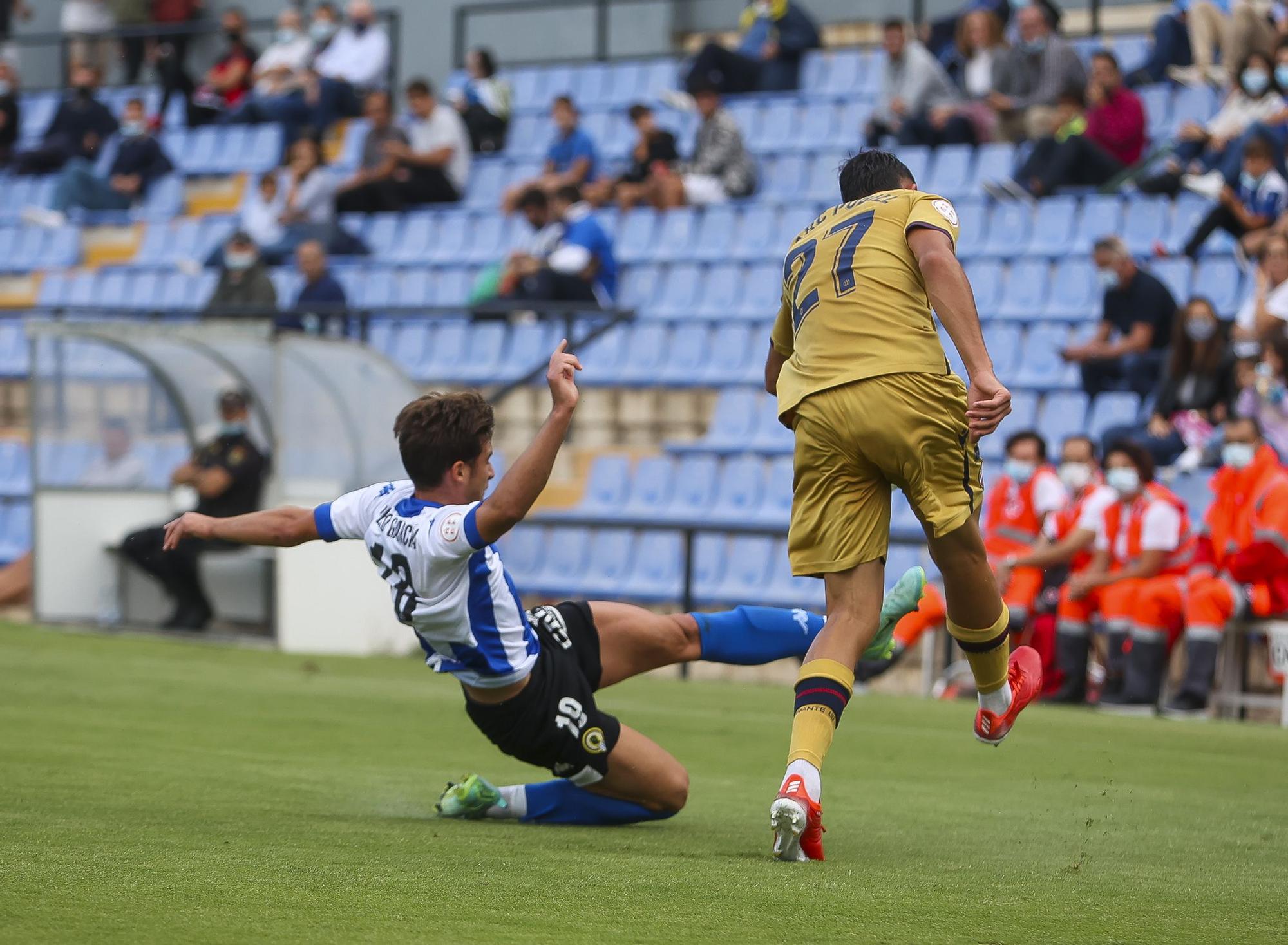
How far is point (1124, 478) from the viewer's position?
11.0 m

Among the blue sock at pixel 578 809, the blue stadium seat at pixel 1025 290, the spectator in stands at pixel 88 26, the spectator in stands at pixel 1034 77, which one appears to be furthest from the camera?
the spectator in stands at pixel 88 26

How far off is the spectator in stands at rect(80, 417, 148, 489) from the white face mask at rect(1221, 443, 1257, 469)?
26.7 feet

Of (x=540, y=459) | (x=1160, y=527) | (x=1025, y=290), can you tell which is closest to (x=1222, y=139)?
(x=1025, y=290)

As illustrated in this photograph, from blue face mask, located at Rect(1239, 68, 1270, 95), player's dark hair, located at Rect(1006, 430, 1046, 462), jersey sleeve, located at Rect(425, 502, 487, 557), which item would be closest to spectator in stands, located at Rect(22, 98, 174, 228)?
blue face mask, located at Rect(1239, 68, 1270, 95)

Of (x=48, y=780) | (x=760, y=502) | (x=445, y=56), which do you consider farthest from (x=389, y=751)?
(x=445, y=56)

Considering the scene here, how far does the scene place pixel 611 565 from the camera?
44.6 feet

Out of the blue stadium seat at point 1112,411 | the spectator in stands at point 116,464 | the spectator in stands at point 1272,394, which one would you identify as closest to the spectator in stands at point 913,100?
the blue stadium seat at point 1112,411

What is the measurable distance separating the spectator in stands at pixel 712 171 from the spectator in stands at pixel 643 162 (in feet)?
0.43

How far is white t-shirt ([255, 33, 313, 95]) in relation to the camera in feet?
69.9

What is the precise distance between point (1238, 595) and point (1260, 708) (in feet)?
2.67

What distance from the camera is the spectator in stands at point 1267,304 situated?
39.2 ft

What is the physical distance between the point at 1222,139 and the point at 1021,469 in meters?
A: 4.07

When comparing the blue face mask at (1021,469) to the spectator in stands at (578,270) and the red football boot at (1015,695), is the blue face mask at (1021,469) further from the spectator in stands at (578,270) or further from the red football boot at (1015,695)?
the red football boot at (1015,695)

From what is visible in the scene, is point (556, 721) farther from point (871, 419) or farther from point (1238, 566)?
point (1238, 566)
